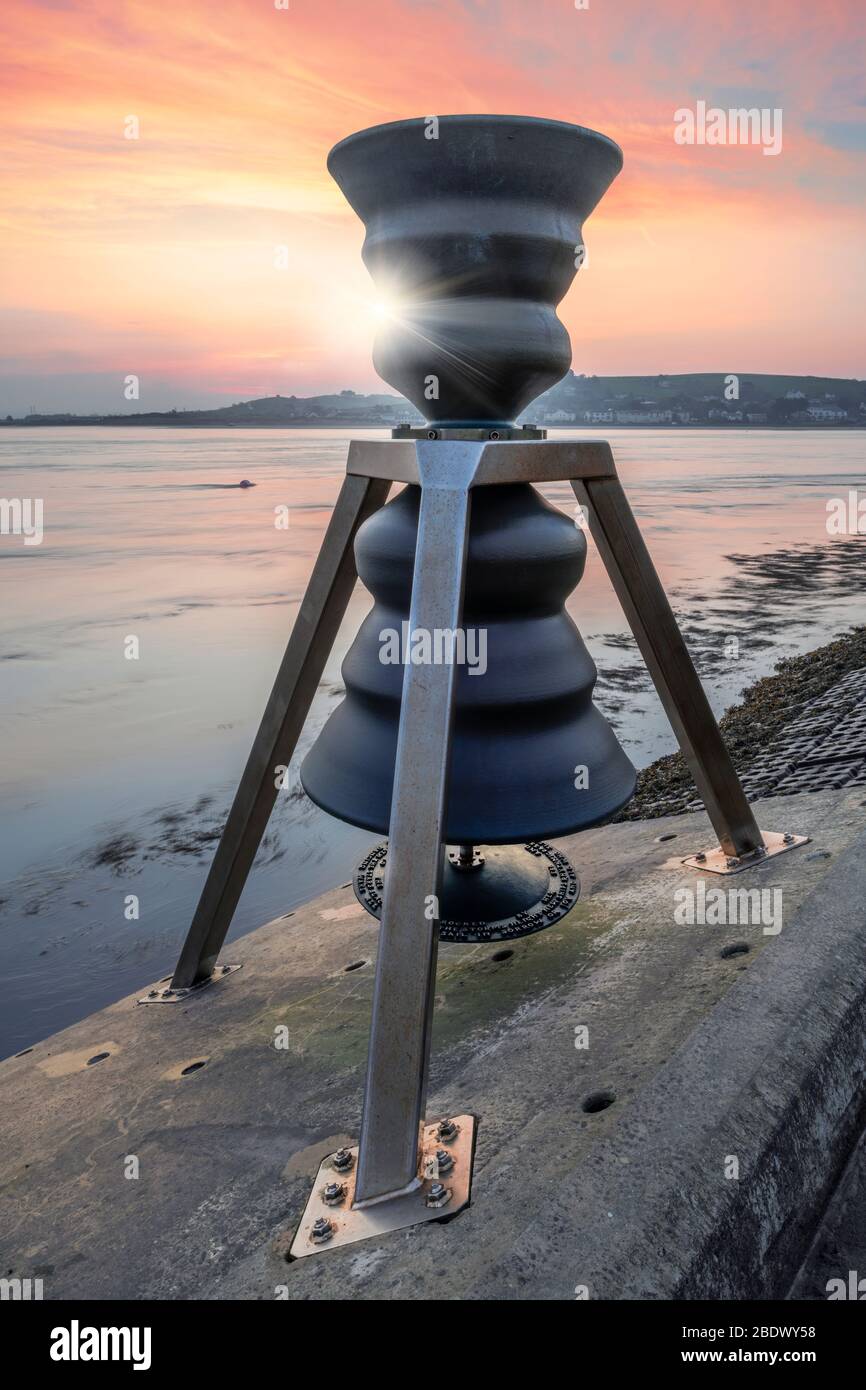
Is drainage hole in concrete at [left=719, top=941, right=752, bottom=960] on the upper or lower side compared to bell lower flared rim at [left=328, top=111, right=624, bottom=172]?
lower

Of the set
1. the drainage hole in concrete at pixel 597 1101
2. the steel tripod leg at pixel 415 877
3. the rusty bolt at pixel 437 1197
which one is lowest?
A: the rusty bolt at pixel 437 1197

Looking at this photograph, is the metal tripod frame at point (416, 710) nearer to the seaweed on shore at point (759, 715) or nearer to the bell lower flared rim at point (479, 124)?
the bell lower flared rim at point (479, 124)

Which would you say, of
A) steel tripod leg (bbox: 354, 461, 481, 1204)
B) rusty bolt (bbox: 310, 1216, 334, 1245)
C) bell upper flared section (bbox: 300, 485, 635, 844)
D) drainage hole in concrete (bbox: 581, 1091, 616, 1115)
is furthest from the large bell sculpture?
rusty bolt (bbox: 310, 1216, 334, 1245)

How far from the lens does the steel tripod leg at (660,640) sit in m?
3.57

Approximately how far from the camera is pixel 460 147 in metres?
2.77

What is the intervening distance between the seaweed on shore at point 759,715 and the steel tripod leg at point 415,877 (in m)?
3.81

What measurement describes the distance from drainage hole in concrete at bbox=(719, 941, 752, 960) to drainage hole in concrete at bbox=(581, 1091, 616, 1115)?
93 cm

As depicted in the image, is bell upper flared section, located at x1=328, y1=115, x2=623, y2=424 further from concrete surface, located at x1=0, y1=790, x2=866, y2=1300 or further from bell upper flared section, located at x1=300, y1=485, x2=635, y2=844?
concrete surface, located at x1=0, y1=790, x2=866, y2=1300

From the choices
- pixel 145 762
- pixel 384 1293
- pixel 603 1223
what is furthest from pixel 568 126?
pixel 145 762

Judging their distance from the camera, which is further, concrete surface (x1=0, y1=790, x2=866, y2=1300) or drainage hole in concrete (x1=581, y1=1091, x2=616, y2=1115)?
drainage hole in concrete (x1=581, y1=1091, x2=616, y2=1115)

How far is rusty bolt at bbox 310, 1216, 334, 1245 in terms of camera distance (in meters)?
2.46

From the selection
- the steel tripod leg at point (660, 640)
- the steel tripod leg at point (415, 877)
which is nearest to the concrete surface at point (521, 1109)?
the steel tripod leg at point (415, 877)

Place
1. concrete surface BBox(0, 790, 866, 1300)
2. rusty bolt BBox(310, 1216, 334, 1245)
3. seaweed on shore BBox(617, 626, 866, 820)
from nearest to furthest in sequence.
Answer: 1. concrete surface BBox(0, 790, 866, 1300)
2. rusty bolt BBox(310, 1216, 334, 1245)
3. seaweed on shore BBox(617, 626, 866, 820)

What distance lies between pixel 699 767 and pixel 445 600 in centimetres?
187
